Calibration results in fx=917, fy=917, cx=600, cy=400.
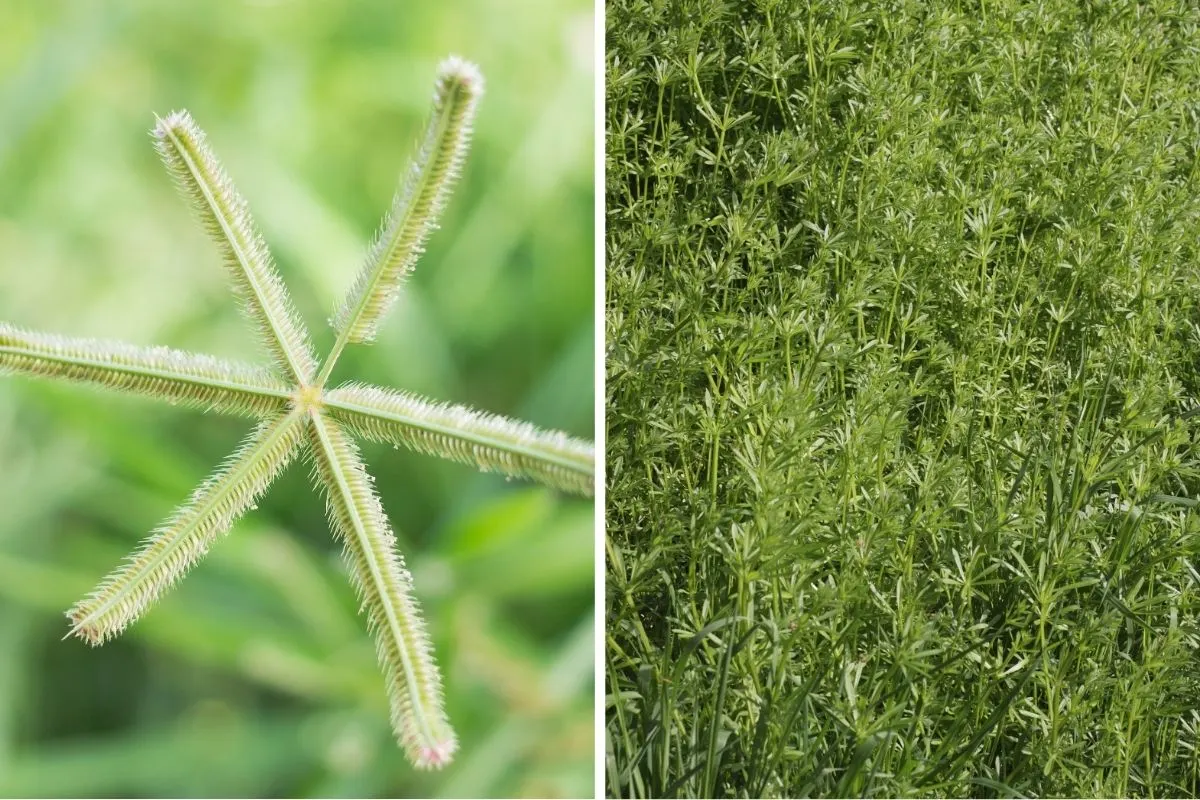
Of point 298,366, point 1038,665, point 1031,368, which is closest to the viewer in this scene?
point 298,366

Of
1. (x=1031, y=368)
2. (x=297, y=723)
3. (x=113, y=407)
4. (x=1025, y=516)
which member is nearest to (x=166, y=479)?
(x=113, y=407)

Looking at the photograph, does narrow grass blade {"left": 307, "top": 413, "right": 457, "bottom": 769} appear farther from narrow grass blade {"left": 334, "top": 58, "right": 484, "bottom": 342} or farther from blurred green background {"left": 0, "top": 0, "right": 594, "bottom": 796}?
narrow grass blade {"left": 334, "top": 58, "right": 484, "bottom": 342}

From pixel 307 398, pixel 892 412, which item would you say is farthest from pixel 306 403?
pixel 892 412

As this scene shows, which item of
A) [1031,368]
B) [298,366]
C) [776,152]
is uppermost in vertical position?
[776,152]

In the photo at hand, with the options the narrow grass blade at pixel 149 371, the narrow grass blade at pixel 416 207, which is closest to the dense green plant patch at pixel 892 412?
the narrow grass blade at pixel 416 207

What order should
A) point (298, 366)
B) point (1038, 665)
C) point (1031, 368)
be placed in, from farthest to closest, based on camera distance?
point (1031, 368) < point (1038, 665) < point (298, 366)

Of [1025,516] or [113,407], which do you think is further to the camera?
[1025,516]

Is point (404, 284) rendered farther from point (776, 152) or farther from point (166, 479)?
point (776, 152)
